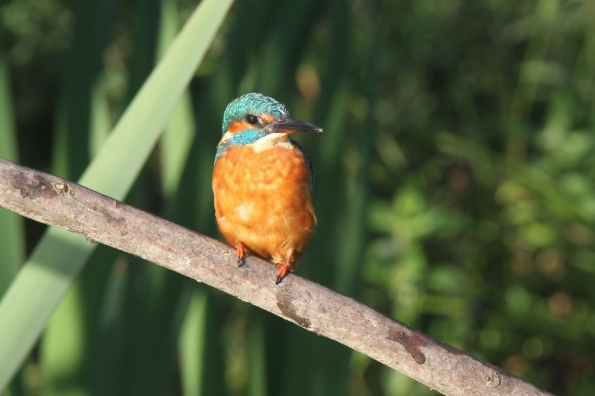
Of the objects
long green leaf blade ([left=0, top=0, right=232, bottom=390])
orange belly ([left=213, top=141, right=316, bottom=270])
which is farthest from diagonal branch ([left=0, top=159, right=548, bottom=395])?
orange belly ([left=213, top=141, right=316, bottom=270])

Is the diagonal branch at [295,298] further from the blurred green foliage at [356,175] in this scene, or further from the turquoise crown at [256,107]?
the turquoise crown at [256,107]

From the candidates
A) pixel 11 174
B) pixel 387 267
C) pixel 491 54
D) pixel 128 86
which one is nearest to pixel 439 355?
pixel 11 174

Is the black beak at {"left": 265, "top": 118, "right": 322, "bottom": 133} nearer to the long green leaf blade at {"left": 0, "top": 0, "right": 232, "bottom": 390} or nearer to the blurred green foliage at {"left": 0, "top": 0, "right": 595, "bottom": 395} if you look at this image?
the blurred green foliage at {"left": 0, "top": 0, "right": 595, "bottom": 395}

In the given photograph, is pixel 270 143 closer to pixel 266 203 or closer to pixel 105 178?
pixel 266 203

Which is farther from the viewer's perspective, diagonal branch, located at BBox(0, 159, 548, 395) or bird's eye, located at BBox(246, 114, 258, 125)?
bird's eye, located at BBox(246, 114, 258, 125)

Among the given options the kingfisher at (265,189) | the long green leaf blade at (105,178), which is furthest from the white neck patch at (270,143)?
the long green leaf blade at (105,178)

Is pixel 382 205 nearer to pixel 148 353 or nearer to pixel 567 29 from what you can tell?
pixel 567 29

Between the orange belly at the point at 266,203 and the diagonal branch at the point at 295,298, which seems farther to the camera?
the orange belly at the point at 266,203

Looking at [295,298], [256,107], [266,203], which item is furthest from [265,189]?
[295,298]
